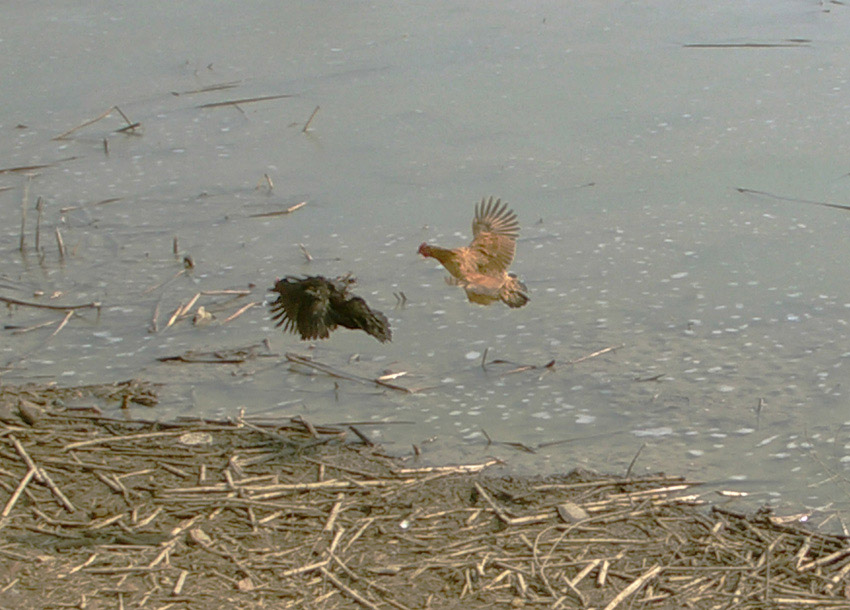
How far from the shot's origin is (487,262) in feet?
12.3

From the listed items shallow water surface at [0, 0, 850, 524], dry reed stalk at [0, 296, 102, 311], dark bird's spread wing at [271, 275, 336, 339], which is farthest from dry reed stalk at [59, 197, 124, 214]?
dark bird's spread wing at [271, 275, 336, 339]

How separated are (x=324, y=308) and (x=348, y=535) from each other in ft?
2.35

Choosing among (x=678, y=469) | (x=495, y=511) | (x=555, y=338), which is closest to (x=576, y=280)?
(x=555, y=338)

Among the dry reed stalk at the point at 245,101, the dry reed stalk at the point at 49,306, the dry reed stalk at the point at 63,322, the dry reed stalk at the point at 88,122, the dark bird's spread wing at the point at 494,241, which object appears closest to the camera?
the dark bird's spread wing at the point at 494,241

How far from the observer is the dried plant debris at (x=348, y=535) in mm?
2777

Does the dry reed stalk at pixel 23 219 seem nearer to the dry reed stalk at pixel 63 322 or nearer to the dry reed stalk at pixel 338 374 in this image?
the dry reed stalk at pixel 63 322

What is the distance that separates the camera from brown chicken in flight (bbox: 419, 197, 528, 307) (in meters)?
3.56

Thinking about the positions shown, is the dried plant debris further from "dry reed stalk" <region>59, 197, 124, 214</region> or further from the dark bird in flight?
"dry reed stalk" <region>59, 197, 124, 214</region>

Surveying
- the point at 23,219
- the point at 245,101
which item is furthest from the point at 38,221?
the point at 245,101

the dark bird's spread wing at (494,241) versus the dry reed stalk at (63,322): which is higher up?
the dark bird's spread wing at (494,241)

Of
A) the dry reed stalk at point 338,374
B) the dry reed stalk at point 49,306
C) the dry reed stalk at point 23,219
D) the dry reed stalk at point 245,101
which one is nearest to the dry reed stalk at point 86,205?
the dry reed stalk at point 23,219

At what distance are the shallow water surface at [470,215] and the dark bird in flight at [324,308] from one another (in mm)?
411

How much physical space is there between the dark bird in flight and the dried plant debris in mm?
370

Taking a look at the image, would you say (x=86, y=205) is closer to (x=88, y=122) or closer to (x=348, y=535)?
(x=88, y=122)
